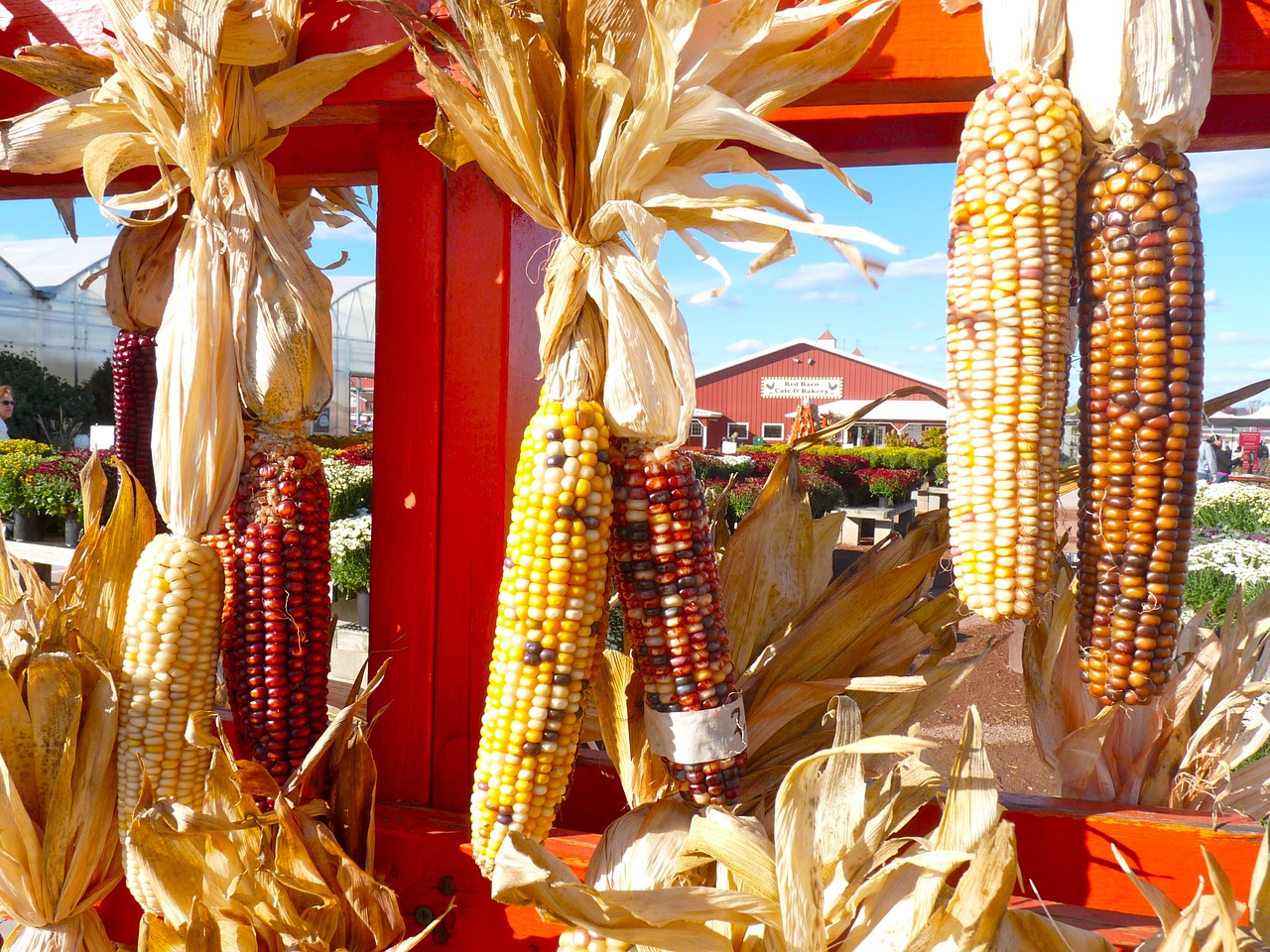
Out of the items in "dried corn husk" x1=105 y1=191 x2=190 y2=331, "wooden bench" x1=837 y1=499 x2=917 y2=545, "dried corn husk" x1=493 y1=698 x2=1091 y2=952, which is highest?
"dried corn husk" x1=105 y1=191 x2=190 y2=331

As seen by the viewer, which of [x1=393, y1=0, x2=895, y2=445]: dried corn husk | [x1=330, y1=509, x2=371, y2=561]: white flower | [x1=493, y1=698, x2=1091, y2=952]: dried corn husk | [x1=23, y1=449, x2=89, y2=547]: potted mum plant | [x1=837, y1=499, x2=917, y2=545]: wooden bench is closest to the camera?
[x1=493, y1=698, x2=1091, y2=952]: dried corn husk

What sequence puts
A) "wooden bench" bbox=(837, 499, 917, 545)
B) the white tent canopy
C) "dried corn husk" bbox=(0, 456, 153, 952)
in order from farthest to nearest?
the white tent canopy, "wooden bench" bbox=(837, 499, 917, 545), "dried corn husk" bbox=(0, 456, 153, 952)

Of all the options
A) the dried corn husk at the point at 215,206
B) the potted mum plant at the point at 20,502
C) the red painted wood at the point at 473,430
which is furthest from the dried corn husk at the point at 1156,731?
the potted mum plant at the point at 20,502

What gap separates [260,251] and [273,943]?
1098mm

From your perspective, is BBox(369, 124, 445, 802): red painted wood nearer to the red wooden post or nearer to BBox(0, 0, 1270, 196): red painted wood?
the red wooden post

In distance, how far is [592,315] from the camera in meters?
1.18

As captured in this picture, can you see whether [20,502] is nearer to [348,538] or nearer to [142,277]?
[348,538]

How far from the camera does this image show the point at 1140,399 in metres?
1.02

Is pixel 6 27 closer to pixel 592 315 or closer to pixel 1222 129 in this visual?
pixel 592 315

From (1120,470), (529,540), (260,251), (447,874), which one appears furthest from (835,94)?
(447,874)

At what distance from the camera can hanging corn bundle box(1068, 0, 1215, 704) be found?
101 cm

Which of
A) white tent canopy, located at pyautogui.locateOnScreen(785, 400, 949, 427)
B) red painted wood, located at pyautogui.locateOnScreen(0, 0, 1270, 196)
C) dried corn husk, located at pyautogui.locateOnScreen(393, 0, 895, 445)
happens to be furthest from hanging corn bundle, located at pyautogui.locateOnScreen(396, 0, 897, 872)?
white tent canopy, located at pyautogui.locateOnScreen(785, 400, 949, 427)

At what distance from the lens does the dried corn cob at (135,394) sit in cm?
185

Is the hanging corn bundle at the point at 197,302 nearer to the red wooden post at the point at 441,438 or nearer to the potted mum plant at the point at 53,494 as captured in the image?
the red wooden post at the point at 441,438
